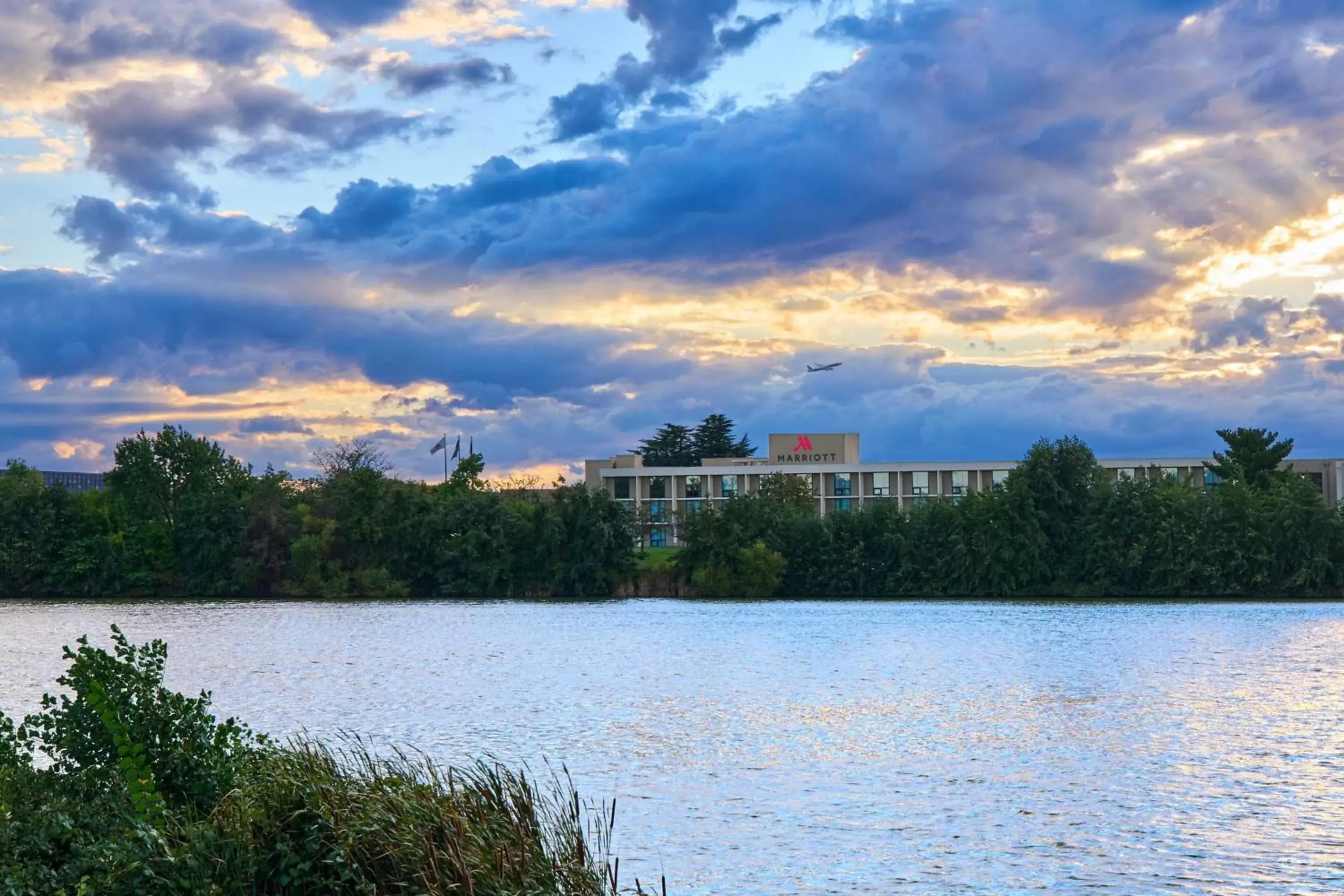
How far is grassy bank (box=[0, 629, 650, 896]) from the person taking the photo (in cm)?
1391

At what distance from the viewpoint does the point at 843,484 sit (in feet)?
597

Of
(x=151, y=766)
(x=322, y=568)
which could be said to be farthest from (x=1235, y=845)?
(x=322, y=568)

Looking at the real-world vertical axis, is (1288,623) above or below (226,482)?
below

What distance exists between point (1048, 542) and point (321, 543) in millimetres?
55327

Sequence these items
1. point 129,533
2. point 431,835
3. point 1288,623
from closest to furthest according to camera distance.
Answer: point 431,835 → point 1288,623 → point 129,533

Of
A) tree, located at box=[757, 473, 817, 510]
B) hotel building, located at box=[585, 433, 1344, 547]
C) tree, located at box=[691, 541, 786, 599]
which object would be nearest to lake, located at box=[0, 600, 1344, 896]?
tree, located at box=[691, 541, 786, 599]

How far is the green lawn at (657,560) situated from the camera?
11700 centimetres

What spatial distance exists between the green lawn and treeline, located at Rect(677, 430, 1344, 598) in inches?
81.7

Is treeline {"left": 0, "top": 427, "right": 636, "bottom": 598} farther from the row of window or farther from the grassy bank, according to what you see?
the grassy bank

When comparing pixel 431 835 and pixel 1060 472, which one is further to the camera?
pixel 1060 472

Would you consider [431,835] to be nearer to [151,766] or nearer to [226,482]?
[151,766]

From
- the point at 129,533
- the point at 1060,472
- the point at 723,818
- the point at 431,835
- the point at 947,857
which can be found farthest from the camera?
the point at 129,533

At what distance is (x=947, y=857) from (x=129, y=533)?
11192 centimetres

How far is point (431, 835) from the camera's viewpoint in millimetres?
14477
